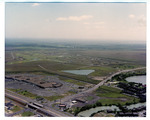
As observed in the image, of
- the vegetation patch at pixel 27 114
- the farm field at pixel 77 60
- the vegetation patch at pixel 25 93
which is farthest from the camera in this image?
the farm field at pixel 77 60

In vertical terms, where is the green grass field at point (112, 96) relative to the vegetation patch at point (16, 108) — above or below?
above

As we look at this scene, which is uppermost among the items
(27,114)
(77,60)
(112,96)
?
(77,60)

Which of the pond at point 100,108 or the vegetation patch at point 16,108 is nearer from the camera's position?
the pond at point 100,108

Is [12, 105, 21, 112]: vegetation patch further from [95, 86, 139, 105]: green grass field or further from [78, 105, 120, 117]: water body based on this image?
[95, 86, 139, 105]: green grass field

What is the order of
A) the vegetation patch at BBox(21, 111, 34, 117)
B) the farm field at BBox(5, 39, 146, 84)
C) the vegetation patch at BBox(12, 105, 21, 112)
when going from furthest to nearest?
1. the farm field at BBox(5, 39, 146, 84)
2. the vegetation patch at BBox(12, 105, 21, 112)
3. the vegetation patch at BBox(21, 111, 34, 117)

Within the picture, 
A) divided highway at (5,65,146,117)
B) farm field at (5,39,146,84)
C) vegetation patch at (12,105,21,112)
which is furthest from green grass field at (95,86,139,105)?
vegetation patch at (12,105,21,112)

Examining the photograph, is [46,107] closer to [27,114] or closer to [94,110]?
[27,114]

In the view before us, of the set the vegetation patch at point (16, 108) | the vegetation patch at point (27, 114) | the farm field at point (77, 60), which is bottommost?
the vegetation patch at point (27, 114)

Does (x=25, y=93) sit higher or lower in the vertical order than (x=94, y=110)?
higher

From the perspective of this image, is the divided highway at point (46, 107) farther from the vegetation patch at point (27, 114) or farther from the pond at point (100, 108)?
the pond at point (100, 108)

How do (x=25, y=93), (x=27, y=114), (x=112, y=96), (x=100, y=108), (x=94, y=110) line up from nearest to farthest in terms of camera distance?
(x=27, y=114) < (x=94, y=110) < (x=100, y=108) < (x=112, y=96) < (x=25, y=93)

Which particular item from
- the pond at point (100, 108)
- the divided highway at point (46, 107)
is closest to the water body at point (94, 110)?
the pond at point (100, 108)

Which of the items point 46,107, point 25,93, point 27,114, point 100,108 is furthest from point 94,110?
point 25,93
